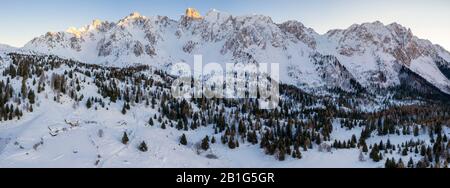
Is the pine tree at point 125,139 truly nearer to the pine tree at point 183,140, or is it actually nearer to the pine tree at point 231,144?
the pine tree at point 183,140

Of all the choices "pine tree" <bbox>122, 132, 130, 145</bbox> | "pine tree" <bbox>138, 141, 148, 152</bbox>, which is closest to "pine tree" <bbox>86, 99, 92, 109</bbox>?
"pine tree" <bbox>122, 132, 130, 145</bbox>

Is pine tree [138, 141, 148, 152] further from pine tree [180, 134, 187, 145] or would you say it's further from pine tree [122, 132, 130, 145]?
pine tree [180, 134, 187, 145]

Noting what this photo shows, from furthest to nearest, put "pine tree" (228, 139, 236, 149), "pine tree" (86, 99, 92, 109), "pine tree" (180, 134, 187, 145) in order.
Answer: "pine tree" (86, 99, 92, 109)
"pine tree" (180, 134, 187, 145)
"pine tree" (228, 139, 236, 149)

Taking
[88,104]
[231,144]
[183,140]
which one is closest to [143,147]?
[183,140]

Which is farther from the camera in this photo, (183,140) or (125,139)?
(183,140)

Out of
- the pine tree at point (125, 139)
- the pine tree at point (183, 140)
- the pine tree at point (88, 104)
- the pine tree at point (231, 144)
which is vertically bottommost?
the pine tree at point (231, 144)

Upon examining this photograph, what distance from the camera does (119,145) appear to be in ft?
409

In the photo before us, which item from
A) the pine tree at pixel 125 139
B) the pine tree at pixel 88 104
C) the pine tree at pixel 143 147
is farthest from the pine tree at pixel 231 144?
the pine tree at pixel 88 104

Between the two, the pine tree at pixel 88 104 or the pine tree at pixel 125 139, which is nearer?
the pine tree at pixel 125 139

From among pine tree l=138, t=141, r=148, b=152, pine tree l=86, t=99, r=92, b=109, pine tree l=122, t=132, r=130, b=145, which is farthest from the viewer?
pine tree l=86, t=99, r=92, b=109

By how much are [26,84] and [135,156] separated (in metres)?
68.0

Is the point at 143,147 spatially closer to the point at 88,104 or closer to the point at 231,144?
the point at 231,144

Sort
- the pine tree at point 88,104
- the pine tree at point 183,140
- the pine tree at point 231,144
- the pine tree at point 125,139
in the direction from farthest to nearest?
the pine tree at point 88,104 → the pine tree at point 183,140 → the pine tree at point 231,144 → the pine tree at point 125,139
